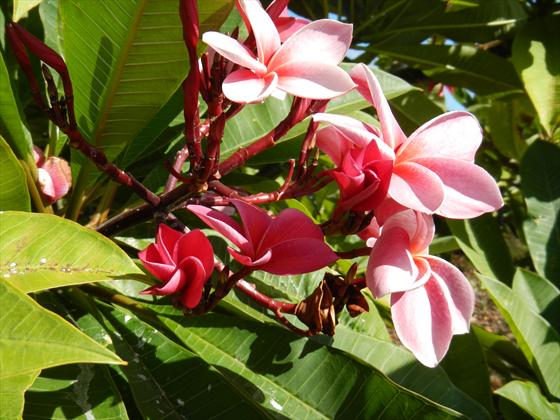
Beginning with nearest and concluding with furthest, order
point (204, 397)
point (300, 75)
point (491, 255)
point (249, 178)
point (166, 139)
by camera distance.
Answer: point (300, 75) < point (204, 397) < point (166, 139) < point (249, 178) < point (491, 255)

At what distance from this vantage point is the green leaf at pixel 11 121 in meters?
0.81

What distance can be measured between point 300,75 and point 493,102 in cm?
192

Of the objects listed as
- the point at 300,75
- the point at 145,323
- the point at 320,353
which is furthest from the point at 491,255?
the point at 300,75

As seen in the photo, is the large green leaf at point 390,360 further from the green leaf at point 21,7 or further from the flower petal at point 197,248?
the green leaf at point 21,7

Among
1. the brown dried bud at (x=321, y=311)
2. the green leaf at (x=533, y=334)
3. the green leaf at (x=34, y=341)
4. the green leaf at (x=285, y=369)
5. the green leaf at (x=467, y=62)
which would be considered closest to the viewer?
the green leaf at (x=34, y=341)

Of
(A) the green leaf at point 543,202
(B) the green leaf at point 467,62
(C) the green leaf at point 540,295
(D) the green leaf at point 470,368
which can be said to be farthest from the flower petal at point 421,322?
(B) the green leaf at point 467,62

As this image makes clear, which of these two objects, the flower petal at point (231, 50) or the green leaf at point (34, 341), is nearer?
the green leaf at point (34, 341)

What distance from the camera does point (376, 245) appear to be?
2.18 feet

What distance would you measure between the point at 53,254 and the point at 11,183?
165mm

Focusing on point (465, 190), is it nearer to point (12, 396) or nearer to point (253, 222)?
point (253, 222)

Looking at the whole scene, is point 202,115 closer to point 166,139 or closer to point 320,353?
point 166,139

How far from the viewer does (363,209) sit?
68 cm

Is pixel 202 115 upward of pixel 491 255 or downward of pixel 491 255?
upward

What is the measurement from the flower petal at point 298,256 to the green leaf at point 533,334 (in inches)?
29.4
